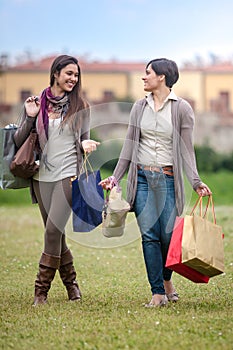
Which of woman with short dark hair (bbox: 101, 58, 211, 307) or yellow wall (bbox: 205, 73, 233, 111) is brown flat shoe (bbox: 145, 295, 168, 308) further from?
yellow wall (bbox: 205, 73, 233, 111)

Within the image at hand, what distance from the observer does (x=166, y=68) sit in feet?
23.4

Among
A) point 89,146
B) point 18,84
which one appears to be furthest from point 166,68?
point 18,84

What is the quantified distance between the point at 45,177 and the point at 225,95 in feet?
166

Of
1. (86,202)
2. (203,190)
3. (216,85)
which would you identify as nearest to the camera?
(203,190)

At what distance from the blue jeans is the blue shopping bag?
1.15 feet

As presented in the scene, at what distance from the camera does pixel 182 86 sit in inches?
2089

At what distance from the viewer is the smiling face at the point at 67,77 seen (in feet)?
23.8

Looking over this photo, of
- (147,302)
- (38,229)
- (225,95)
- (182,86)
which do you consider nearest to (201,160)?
(182,86)

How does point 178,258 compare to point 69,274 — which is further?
point 69,274

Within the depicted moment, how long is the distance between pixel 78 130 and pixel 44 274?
1.25 meters

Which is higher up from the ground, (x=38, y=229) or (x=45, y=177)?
(x=45, y=177)

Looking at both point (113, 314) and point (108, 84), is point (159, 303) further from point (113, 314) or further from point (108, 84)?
point (108, 84)

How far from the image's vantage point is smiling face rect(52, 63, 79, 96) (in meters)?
7.25

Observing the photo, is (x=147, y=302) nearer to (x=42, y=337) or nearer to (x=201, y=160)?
(x=42, y=337)
